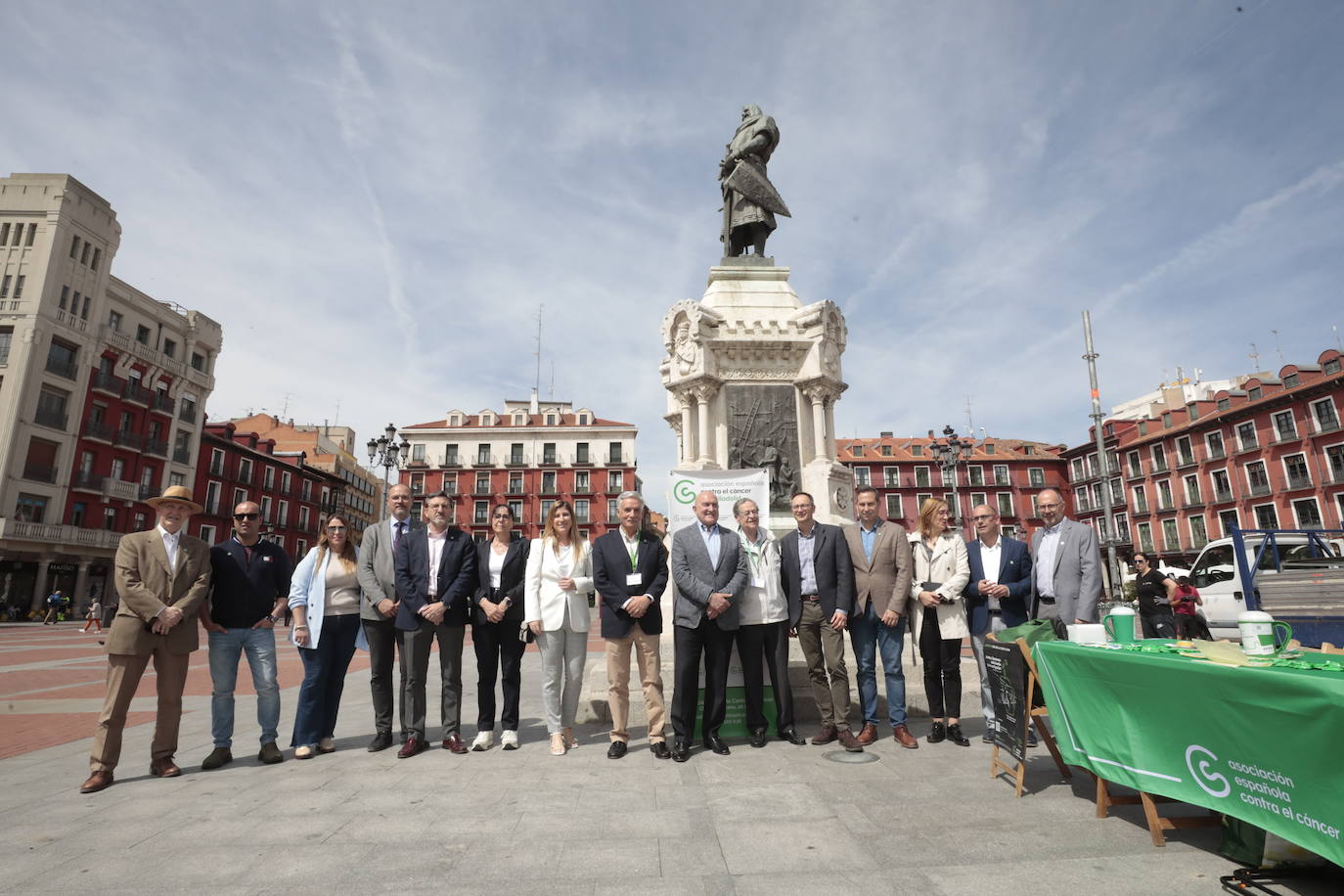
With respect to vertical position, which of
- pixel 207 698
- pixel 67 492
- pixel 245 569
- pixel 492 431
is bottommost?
pixel 207 698

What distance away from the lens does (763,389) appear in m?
8.66

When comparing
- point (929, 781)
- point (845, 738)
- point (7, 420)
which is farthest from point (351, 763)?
point (7, 420)

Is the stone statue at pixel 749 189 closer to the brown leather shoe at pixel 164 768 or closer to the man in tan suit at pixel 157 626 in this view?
the man in tan suit at pixel 157 626

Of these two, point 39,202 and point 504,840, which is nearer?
point 504,840

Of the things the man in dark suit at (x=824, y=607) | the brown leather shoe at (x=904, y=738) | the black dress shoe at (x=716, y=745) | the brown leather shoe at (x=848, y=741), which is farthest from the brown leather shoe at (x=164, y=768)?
the brown leather shoe at (x=904, y=738)

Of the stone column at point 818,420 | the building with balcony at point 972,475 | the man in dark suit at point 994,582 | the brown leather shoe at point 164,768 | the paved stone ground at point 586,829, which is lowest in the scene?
the paved stone ground at point 586,829

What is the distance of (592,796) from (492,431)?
5727 cm

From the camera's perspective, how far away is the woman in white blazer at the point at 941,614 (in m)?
5.31

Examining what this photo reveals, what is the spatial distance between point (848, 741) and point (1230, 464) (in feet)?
162

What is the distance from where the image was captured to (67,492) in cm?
3341

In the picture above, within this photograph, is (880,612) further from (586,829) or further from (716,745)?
(586,829)

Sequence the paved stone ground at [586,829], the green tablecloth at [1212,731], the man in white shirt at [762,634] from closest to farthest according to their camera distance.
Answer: the green tablecloth at [1212,731], the paved stone ground at [586,829], the man in white shirt at [762,634]

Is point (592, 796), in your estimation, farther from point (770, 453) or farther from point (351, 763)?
point (770, 453)

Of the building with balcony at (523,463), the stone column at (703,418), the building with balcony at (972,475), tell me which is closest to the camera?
the stone column at (703,418)
